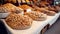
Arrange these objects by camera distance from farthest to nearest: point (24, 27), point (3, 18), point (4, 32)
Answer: point (3, 18), point (24, 27), point (4, 32)

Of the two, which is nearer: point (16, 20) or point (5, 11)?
point (16, 20)

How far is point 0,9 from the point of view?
1.56 m

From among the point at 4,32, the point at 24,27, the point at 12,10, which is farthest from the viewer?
the point at 12,10

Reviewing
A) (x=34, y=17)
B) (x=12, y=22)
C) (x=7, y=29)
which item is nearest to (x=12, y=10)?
(x=34, y=17)

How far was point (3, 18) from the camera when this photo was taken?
152 cm

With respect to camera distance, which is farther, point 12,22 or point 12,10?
point 12,10

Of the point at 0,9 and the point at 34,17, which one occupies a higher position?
the point at 0,9

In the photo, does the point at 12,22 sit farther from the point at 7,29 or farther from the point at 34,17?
the point at 34,17

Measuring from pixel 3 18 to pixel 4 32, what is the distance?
375mm

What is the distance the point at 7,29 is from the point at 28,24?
0.22m

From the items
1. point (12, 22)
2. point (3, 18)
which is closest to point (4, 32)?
point (12, 22)

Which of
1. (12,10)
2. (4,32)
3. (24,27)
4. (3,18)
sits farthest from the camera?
(12,10)

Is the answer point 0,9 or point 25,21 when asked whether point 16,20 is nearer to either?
point 25,21

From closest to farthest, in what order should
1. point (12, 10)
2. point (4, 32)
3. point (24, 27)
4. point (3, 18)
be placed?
point (4, 32) → point (24, 27) → point (3, 18) → point (12, 10)
